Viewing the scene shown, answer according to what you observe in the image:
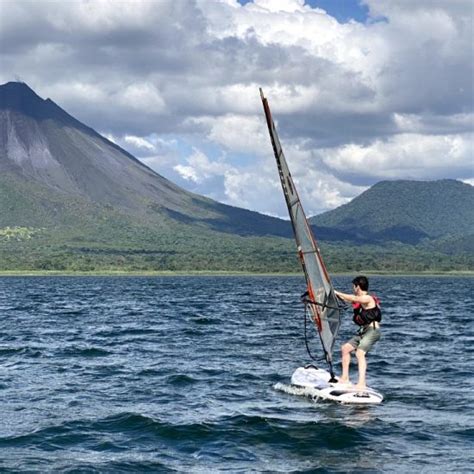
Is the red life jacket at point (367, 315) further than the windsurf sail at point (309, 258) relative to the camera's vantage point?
No

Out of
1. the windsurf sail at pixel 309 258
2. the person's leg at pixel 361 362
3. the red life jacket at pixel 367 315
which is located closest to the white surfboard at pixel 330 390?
the person's leg at pixel 361 362

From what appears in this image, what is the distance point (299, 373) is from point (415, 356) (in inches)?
467

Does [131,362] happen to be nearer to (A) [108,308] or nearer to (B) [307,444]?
(B) [307,444]

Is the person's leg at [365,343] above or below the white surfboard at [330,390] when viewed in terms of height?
above

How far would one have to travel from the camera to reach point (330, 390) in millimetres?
25516

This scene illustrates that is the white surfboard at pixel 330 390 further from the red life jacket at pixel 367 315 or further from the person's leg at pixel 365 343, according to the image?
the red life jacket at pixel 367 315

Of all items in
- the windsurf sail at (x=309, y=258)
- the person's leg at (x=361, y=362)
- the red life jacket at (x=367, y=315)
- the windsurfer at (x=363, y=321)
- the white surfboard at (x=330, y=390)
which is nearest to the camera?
the windsurfer at (x=363, y=321)

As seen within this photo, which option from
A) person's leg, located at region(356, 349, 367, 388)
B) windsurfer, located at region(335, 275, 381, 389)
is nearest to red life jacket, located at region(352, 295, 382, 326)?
windsurfer, located at region(335, 275, 381, 389)

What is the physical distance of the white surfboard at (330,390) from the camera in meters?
25.0

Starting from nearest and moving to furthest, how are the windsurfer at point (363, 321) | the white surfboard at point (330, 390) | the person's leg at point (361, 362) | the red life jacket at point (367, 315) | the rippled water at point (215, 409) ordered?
the rippled water at point (215, 409) → the windsurfer at point (363, 321) → the red life jacket at point (367, 315) → the person's leg at point (361, 362) → the white surfboard at point (330, 390)

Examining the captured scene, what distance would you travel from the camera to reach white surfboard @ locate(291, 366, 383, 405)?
24984mm

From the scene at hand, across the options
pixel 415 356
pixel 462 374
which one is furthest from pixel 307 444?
pixel 415 356

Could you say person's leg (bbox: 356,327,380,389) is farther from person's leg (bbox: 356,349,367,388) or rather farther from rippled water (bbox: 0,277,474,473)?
rippled water (bbox: 0,277,474,473)

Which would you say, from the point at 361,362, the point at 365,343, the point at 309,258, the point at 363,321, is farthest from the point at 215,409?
the point at 309,258
